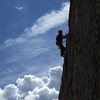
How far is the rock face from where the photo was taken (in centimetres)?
3906

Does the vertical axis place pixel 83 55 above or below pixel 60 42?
below

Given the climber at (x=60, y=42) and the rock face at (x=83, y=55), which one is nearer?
the rock face at (x=83, y=55)

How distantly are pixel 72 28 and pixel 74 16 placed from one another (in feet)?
3.09

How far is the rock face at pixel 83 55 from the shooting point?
128 feet

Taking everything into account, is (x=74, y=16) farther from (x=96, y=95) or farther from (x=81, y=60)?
(x=96, y=95)

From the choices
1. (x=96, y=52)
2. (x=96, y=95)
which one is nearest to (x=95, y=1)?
(x=96, y=52)

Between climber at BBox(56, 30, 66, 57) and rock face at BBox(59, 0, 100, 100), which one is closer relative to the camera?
rock face at BBox(59, 0, 100, 100)

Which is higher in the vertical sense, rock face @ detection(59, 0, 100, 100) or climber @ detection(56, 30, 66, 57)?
climber @ detection(56, 30, 66, 57)

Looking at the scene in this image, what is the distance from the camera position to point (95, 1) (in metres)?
40.8

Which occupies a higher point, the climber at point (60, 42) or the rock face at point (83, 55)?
the climber at point (60, 42)

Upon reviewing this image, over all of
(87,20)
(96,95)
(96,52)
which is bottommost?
(96,95)

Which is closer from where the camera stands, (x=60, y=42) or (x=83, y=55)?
(x=83, y=55)

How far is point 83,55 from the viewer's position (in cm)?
4069

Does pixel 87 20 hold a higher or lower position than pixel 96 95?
higher
